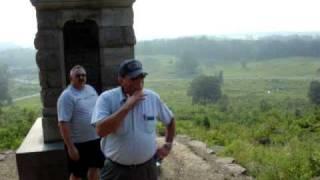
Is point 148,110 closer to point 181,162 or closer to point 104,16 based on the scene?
point 104,16

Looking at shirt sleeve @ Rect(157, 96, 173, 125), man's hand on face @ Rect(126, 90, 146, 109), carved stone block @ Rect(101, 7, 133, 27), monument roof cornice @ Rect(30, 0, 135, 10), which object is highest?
monument roof cornice @ Rect(30, 0, 135, 10)

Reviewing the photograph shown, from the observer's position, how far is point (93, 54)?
7574 mm

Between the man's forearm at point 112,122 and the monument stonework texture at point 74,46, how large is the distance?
342 cm

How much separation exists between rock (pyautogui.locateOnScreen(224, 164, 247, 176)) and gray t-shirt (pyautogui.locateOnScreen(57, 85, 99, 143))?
3.26 m

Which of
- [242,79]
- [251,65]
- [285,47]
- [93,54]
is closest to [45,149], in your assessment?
[93,54]

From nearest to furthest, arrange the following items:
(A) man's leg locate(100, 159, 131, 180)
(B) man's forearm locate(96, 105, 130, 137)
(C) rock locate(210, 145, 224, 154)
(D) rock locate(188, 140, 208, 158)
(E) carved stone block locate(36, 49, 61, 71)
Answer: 1. (B) man's forearm locate(96, 105, 130, 137)
2. (A) man's leg locate(100, 159, 131, 180)
3. (E) carved stone block locate(36, 49, 61, 71)
4. (D) rock locate(188, 140, 208, 158)
5. (C) rock locate(210, 145, 224, 154)

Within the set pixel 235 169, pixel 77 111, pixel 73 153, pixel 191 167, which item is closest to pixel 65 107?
pixel 77 111

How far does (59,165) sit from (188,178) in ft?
6.90

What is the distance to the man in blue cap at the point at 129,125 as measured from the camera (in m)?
3.89

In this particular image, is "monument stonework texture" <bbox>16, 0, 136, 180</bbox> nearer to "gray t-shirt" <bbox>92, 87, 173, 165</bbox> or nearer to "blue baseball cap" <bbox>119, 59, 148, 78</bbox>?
"gray t-shirt" <bbox>92, 87, 173, 165</bbox>

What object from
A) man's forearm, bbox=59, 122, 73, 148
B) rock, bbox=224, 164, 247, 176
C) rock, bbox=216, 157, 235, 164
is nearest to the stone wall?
man's forearm, bbox=59, 122, 73, 148

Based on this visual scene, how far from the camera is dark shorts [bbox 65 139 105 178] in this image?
584 cm

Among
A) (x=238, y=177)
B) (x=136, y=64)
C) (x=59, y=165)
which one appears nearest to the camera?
(x=136, y=64)

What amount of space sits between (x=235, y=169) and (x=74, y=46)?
336 centimetres
